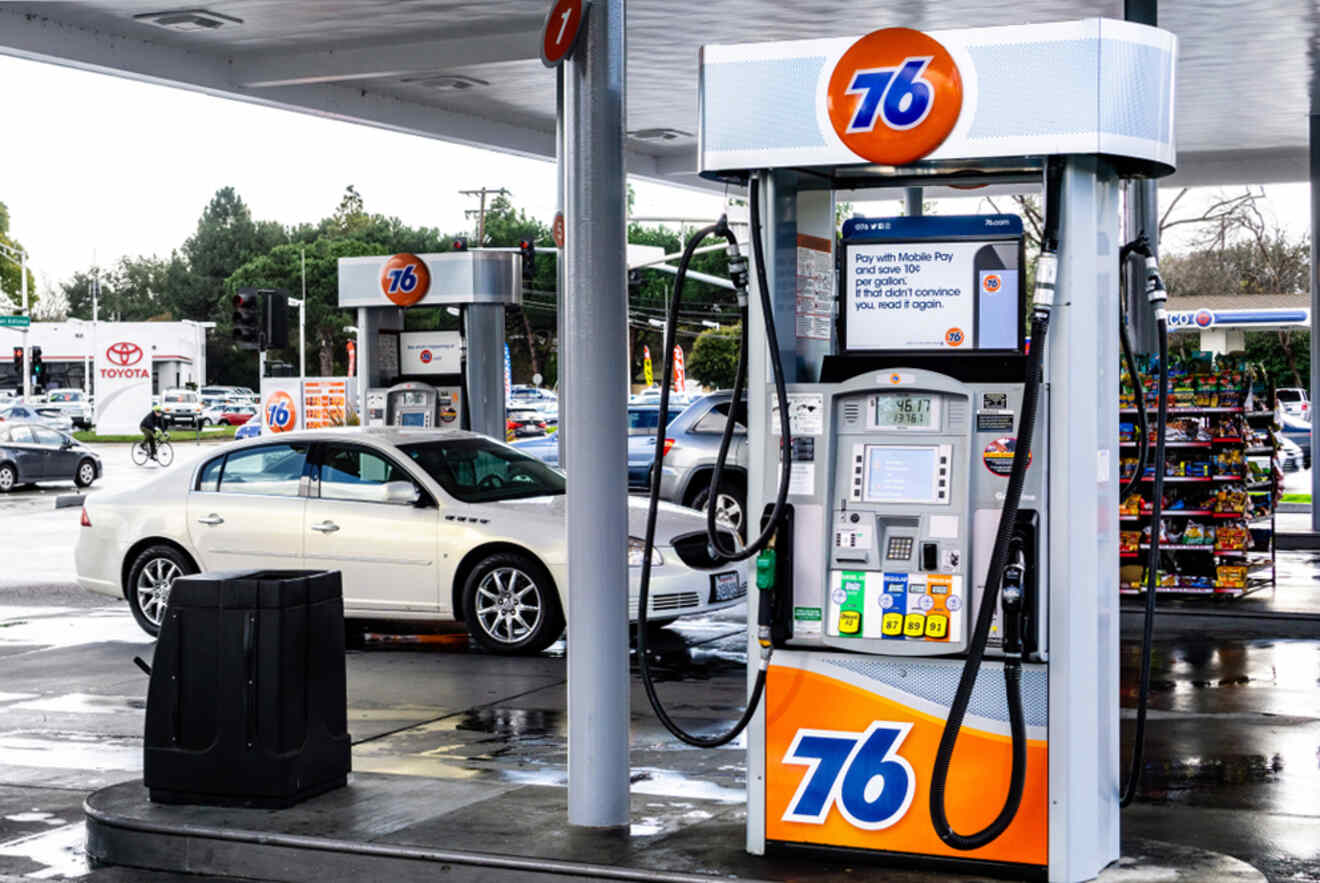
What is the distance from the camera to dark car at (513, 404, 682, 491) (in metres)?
21.9

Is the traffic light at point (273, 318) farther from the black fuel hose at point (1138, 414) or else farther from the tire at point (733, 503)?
the black fuel hose at point (1138, 414)

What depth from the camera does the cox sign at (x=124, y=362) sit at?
68562 mm

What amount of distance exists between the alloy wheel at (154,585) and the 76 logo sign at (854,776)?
8.17m

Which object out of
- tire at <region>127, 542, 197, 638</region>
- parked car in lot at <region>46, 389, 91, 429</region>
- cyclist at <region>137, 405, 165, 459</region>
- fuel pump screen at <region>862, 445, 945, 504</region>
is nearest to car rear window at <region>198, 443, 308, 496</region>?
tire at <region>127, 542, 197, 638</region>

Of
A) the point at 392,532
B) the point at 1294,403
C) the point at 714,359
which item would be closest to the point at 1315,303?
the point at 392,532

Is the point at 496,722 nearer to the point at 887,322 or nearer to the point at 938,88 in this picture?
the point at 887,322

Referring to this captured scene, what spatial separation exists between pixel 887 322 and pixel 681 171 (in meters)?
20.9

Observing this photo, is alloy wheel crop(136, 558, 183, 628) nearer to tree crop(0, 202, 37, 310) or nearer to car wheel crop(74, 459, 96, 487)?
car wheel crop(74, 459, 96, 487)

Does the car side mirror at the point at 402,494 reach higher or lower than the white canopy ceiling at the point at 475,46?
lower

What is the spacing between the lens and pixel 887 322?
6.41 metres

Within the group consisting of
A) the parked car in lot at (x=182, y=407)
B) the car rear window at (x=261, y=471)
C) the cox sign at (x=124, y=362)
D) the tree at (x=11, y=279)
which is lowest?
the car rear window at (x=261, y=471)

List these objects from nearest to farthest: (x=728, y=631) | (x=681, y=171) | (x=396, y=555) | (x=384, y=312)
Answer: (x=396, y=555), (x=728, y=631), (x=384, y=312), (x=681, y=171)

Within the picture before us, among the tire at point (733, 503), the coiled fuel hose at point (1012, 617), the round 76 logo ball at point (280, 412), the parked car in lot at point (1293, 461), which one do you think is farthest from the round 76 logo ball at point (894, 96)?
the parked car in lot at point (1293, 461)

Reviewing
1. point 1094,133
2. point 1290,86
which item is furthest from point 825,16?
point 1094,133
